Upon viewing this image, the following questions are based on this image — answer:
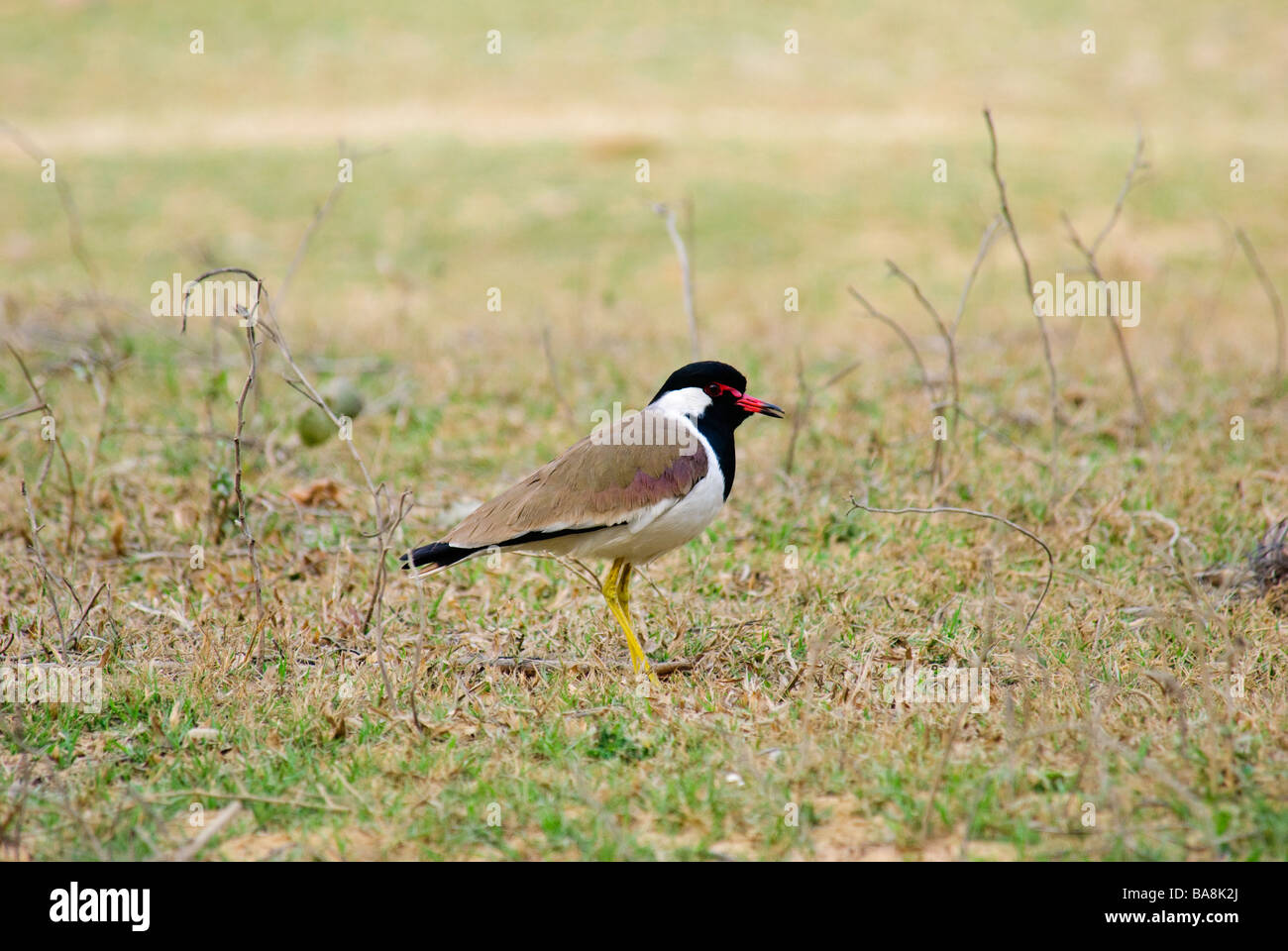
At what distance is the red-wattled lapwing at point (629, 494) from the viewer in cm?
386

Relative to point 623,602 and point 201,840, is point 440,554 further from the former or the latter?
point 201,840

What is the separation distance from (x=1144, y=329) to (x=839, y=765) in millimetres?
6752

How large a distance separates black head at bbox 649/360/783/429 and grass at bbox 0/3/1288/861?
0.74 m

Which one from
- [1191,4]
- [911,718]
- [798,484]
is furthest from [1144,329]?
[1191,4]

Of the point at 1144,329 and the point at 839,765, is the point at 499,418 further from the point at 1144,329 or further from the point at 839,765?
the point at 1144,329

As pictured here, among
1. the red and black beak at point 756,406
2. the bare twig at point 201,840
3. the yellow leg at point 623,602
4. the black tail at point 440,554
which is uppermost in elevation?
the red and black beak at point 756,406

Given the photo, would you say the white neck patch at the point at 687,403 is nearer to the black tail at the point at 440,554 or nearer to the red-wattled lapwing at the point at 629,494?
the red-wattled lapwing at the point at 629,494

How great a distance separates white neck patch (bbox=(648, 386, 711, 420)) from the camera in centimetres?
412

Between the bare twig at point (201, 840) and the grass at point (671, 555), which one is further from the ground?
the grass at point (671, 555)

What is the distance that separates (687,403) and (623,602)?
27.5 inches

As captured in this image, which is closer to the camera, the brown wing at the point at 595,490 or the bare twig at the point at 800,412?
the brown wing at the point at 595,490

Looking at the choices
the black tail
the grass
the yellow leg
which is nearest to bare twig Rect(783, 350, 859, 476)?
the grass

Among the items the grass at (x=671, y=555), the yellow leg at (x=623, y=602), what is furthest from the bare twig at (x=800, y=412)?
the yellow leg at (x=623, y=602)

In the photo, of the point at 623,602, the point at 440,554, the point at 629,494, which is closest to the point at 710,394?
the point at 629,494
